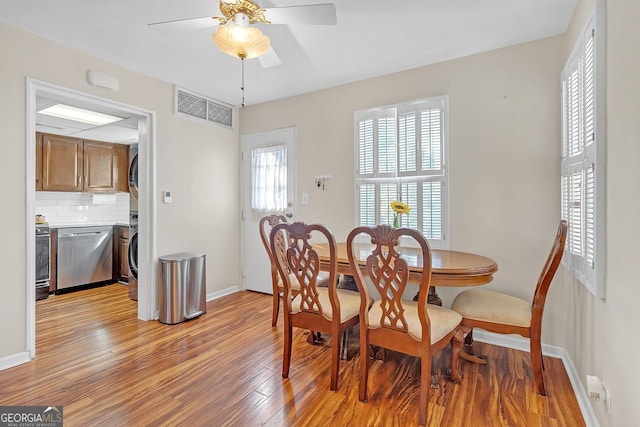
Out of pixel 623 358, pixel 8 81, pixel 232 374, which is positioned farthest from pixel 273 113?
pixel 623 358

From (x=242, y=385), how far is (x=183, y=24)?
7.47ft

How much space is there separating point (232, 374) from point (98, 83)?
266cm

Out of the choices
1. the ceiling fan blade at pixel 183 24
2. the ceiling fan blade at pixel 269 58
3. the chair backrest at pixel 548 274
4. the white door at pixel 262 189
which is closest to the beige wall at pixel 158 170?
the white door at pixel 262 189

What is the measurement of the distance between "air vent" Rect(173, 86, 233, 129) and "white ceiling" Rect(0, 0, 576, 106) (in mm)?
284

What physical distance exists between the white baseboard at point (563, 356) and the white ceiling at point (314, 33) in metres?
2.39

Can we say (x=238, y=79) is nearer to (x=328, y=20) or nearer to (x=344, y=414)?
(x=328, y=20)

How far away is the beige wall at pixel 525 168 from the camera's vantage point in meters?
1.25

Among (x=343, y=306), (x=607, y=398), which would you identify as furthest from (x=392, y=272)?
(x=607, y=398)

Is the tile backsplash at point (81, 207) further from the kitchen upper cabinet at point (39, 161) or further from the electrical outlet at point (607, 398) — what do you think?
the electrical outlet at point (607, 398)

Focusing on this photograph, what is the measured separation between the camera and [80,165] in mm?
4504

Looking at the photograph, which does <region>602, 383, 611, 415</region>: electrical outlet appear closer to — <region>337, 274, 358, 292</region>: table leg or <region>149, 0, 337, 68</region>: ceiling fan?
<region>337, 274, 358, 292</region>: table leg

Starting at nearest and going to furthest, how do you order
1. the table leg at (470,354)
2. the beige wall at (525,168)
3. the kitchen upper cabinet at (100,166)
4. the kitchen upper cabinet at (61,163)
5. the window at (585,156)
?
the beige wall at (525,168) → the window at (585,156) → the table leg at (470,354) → the kitchen upper cabinet at (61,163) → the kitchen upper cabinet at (100,166)

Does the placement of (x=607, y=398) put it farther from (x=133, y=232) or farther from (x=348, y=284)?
(x=133, y=232)

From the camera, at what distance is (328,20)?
179 centimetres
